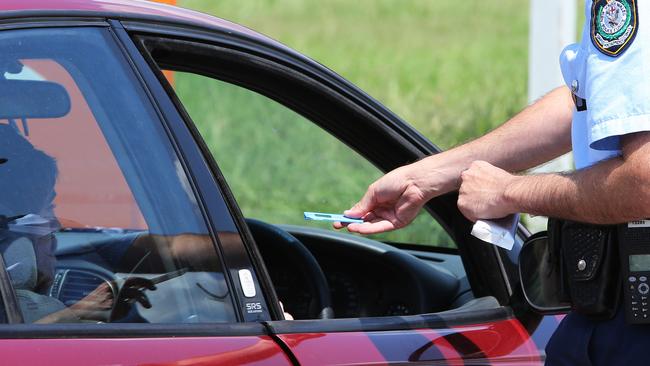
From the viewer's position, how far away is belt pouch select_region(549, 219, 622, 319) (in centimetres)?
190

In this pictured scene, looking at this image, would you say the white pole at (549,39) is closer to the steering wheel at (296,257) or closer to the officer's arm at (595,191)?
the steering wheel at (296,257)

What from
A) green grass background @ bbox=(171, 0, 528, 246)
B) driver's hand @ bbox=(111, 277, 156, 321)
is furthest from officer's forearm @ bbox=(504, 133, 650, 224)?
green grass background @ bbox=(171, 0, 528, 246)

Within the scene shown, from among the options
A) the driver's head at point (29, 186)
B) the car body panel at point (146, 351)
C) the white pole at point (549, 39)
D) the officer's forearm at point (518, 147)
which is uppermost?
the white pole at point (549, 39)

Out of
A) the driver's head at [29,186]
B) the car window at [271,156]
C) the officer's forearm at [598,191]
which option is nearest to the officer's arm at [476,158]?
the officer's forearm at [598,191]

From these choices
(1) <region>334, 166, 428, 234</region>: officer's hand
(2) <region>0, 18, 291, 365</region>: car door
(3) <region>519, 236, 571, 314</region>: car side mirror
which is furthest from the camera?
(1) <region>334, 166, 428, 234</region>: officer's hand

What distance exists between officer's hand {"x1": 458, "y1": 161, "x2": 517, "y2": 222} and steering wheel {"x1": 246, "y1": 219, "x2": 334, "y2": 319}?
76cm

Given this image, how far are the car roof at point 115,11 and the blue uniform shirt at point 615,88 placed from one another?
2.56 feet

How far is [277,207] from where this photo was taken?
6.69m

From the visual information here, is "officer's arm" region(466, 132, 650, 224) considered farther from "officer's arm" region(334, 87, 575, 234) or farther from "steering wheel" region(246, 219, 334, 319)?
"steering wheel" region(246, 219, 334, 319)

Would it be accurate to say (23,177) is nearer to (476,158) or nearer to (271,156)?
(476,158)

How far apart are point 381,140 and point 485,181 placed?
19.5 inches

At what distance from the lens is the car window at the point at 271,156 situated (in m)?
6.72

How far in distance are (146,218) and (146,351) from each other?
0.32 meters

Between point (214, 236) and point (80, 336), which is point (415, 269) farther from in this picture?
point (80, 336)
